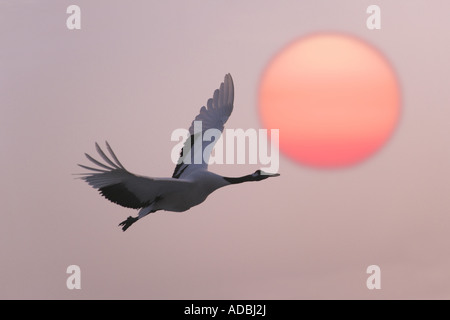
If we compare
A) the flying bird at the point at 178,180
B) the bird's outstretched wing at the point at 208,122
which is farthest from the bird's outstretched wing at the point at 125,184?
the bird's outstretched wing at the point at 208,122

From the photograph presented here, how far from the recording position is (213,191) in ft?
108

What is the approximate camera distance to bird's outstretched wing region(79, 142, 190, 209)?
95.5 feet

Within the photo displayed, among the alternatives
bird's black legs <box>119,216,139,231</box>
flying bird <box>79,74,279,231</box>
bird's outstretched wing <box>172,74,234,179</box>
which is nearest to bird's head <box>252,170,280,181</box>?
flying bird <box>79,74,279,231</box>

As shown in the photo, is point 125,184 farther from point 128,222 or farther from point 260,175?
point 260,175

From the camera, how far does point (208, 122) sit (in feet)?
117

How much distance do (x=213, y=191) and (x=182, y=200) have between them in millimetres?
1078

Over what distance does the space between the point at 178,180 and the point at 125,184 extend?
6.35ft

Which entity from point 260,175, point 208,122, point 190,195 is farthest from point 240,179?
point 208,122

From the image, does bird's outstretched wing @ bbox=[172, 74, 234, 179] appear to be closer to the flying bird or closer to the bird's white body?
the flying bird
